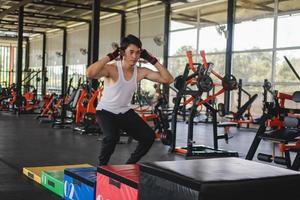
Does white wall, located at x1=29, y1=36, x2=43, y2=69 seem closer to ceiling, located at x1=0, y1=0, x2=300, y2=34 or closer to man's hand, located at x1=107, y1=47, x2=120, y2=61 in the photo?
ceiling, located at x1=0, y1=0, x2=300, y2=34

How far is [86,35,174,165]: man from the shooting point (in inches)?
126

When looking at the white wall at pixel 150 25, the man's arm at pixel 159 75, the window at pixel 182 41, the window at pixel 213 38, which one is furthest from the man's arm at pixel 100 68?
the white wall at pixel 150 25

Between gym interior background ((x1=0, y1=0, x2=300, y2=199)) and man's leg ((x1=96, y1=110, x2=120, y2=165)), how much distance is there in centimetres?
52

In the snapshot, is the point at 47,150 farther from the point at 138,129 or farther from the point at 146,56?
the point at 146,56

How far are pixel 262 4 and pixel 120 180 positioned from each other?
30.8 feet

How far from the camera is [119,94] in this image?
128 inches

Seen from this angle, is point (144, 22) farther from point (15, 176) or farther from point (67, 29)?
point (15, 176)

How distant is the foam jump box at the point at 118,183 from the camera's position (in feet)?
7.05

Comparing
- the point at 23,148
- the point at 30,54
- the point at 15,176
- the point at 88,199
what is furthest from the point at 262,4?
the point at 30,54

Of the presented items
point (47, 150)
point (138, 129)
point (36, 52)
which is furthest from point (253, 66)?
point (36, 52)

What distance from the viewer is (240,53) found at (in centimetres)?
1128

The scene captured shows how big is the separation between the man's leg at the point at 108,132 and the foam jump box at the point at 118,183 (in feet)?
2.24

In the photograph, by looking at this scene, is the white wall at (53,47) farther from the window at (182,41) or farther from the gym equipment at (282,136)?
the gym equipment at (282,136)

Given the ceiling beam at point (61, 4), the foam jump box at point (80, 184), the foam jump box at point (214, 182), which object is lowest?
the foam jump box at point (80, 184)
